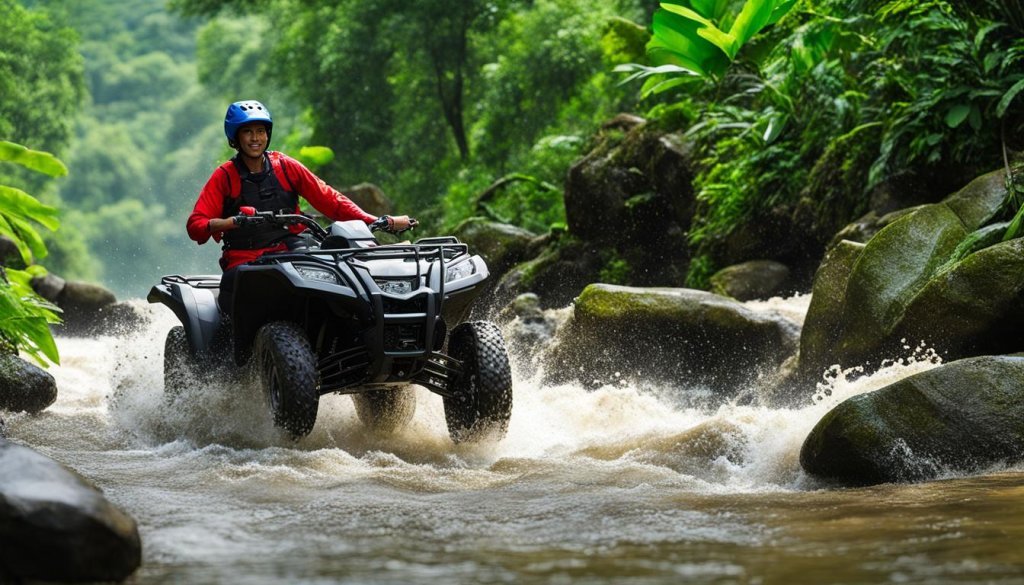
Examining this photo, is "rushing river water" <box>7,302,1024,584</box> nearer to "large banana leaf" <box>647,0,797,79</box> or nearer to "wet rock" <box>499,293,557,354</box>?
"wet rock" <box>499,293,557,354</box>

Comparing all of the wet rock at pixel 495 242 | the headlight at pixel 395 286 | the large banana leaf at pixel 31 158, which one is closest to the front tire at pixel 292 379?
the headlight at pixel 395 286

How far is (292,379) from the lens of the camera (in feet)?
20.2

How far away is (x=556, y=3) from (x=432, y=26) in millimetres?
3017

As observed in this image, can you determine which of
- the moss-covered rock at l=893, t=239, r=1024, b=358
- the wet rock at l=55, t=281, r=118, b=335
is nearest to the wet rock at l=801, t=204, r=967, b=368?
the moss-covered rock at l=893, t=239, r=1024, b=358

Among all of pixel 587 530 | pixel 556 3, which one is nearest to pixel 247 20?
pixel 556 3

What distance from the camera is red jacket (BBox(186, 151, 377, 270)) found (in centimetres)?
688

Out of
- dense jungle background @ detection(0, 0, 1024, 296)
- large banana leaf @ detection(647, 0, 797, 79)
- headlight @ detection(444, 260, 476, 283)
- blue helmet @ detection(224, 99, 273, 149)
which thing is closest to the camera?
headlight @ detection(444, 260, 476, 283)

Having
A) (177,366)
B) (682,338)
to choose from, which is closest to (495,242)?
(682,338)

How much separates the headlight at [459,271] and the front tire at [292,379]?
0.77 meters

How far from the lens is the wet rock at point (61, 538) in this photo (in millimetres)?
3633

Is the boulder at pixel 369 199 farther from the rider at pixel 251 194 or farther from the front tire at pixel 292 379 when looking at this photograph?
the front tire at pixel 292 379

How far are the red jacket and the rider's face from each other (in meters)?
0.13

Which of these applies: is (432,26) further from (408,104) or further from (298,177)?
(298,177)

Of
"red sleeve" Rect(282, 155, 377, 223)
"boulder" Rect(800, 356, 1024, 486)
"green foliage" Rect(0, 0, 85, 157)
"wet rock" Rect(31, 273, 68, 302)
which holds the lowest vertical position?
"boulder" Rect(800, 356, 1024, 486)
